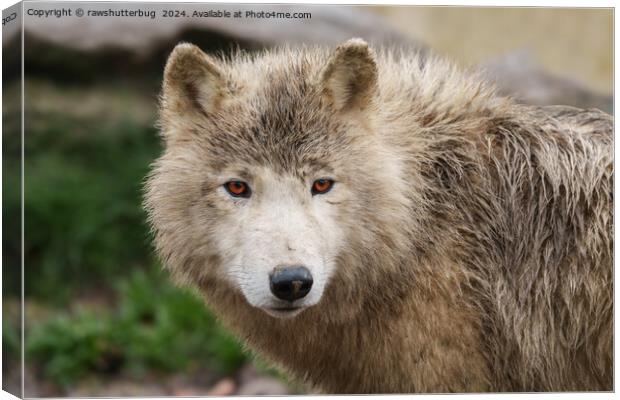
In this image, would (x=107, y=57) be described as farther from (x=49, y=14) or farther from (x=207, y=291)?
(x=207, y=291)

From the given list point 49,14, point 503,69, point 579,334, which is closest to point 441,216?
point 579,334

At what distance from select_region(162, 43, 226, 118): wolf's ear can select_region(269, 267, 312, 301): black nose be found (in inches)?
44.1

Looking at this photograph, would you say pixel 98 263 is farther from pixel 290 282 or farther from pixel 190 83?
pixel 290 282

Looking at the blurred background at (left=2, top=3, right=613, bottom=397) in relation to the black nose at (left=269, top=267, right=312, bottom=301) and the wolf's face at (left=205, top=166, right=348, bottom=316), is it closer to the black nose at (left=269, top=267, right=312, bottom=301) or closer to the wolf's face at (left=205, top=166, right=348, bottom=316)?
the wolf's face at (left=205, top=166, right=348, bottom=316)

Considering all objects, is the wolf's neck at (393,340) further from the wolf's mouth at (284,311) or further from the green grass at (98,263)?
the green grass at (98,263)

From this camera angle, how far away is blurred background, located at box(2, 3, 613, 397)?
29.1 ft

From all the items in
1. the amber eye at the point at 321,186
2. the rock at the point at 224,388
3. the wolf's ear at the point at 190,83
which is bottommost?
the rock at the point at 224,388

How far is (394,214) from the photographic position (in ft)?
18.4

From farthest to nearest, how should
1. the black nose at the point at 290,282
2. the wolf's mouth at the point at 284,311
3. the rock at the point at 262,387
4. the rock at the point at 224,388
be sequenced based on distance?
the rock at the point at 224,388
the rock at the point at 262,387
the wolf's mouth at the point at 284,311
the black nose at the point at 290,282

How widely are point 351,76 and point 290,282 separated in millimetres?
1231

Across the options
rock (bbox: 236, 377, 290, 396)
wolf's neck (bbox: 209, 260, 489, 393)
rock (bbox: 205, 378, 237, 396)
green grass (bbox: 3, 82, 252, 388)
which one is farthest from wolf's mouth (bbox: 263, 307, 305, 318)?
green grass (bbox: 3, 82, 252, 388)

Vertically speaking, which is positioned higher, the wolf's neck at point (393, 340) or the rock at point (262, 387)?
the wolf's neck at point (393, 340)

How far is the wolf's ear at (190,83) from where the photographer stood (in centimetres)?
537

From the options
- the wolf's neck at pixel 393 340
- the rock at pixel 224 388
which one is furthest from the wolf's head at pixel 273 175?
the rock at pixel 224 388
